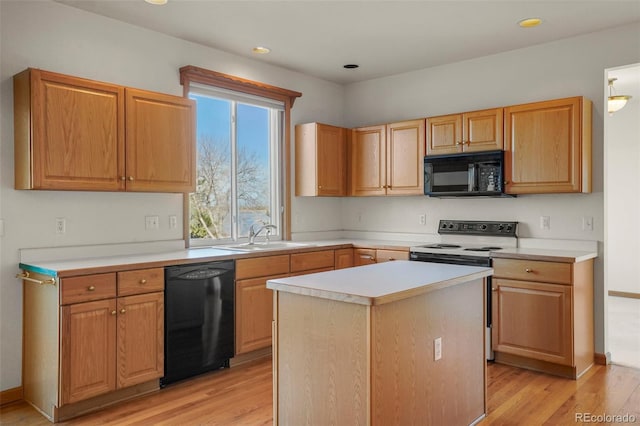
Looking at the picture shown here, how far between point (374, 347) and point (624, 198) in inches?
230

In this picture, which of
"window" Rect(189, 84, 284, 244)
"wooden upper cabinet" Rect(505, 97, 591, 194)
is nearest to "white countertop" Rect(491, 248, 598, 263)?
"wooden upper cabinet" Rect(505, 97, 591, 194)

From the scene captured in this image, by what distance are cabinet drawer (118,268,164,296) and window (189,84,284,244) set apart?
3.26 ft

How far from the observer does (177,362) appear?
3346 mm

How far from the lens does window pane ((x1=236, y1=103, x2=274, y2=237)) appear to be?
15.1ft

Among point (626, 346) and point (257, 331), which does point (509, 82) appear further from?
point (257, 331)

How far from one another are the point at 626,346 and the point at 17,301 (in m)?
4.79

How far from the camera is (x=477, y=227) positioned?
14.8ft

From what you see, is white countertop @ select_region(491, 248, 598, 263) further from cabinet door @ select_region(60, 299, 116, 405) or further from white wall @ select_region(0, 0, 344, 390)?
cabinet door @ select_region(60, 299, 116, 405)

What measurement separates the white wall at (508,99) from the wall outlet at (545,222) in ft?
0.11

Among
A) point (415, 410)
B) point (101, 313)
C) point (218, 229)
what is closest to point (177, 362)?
point (101, 313)

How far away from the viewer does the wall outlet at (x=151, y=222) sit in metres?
3.76

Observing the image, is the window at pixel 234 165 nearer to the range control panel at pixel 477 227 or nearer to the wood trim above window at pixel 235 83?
the wood trim above window at pixel 235 83

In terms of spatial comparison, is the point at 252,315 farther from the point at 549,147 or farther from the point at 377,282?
the point at 549,147

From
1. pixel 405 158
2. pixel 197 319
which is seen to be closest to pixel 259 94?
pixel 405 158
